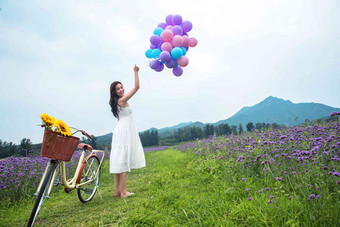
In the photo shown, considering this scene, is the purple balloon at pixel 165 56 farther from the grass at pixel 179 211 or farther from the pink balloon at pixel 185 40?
the grass at pixel 179 211

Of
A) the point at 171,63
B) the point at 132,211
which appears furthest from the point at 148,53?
the point at 132,211

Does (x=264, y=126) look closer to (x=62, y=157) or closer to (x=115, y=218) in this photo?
(x=115, y=218)

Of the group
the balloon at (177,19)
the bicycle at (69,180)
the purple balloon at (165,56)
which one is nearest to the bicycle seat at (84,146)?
the bicycle at (69,180)

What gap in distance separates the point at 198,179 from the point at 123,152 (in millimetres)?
1796

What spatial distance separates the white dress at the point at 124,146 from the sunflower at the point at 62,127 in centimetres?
115

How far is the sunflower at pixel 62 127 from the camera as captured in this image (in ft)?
8.14

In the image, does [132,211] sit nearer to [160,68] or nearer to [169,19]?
[160,68]

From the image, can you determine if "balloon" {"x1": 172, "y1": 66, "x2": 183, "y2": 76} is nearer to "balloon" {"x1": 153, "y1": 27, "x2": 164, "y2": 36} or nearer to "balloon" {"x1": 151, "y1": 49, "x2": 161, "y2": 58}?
"balloon" {"x1": 151, "y1": 49, "x2": 161, "y2": 58}

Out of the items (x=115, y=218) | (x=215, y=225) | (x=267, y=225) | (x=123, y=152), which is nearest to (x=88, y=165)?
(x=123, y=152)

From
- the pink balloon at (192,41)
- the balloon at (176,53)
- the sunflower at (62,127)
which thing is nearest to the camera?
the sunflower at (62,127)

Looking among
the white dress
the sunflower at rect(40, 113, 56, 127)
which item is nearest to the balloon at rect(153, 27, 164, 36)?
the white dress

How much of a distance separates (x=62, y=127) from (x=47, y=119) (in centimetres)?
22

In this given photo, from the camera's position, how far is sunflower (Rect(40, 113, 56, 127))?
2395 mm

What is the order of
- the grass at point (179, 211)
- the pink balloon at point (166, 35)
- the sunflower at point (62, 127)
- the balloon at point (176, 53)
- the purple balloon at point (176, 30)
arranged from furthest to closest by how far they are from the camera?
the purple balloon at point (176, 30), the pink balloon at point (166, 35), the balloon at point (176, 53), the sunflower at point (62, 127), the grass at point (179, 211)
